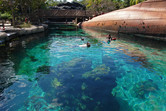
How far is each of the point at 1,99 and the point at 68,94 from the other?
115 inches

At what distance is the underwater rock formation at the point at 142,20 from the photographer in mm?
16656

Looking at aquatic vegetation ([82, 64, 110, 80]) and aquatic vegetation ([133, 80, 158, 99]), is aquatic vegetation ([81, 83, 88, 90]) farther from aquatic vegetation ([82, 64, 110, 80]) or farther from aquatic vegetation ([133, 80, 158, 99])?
aquatic vegetation ([133, 80, 158, 99])

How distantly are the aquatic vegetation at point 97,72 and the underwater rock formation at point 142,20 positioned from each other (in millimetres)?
12242

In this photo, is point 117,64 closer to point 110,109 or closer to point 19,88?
point 110,109

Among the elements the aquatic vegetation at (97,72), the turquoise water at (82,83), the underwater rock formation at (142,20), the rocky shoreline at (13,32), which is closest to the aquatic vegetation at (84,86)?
the turquoise water at (82,83)

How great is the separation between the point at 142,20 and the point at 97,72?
46.1 feet

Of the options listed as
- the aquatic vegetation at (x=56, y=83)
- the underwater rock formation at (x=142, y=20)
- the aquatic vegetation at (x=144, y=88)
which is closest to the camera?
the aquatic vegetation at (x=144, y=88)

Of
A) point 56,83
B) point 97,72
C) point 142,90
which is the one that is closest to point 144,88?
point 142,90

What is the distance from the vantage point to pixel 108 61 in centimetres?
1016

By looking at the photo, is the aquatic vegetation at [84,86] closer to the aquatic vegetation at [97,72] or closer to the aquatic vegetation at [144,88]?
the aquatic vegetation at [97,72]

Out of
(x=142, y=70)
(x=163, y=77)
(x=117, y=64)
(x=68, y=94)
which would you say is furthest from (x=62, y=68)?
(x=163, y=77)

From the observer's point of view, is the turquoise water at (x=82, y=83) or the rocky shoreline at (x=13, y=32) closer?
the turquoise water at (x=82, y=83)

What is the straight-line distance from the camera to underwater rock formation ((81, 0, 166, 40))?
1666cm

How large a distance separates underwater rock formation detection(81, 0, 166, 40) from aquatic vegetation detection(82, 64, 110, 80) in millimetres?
12242
